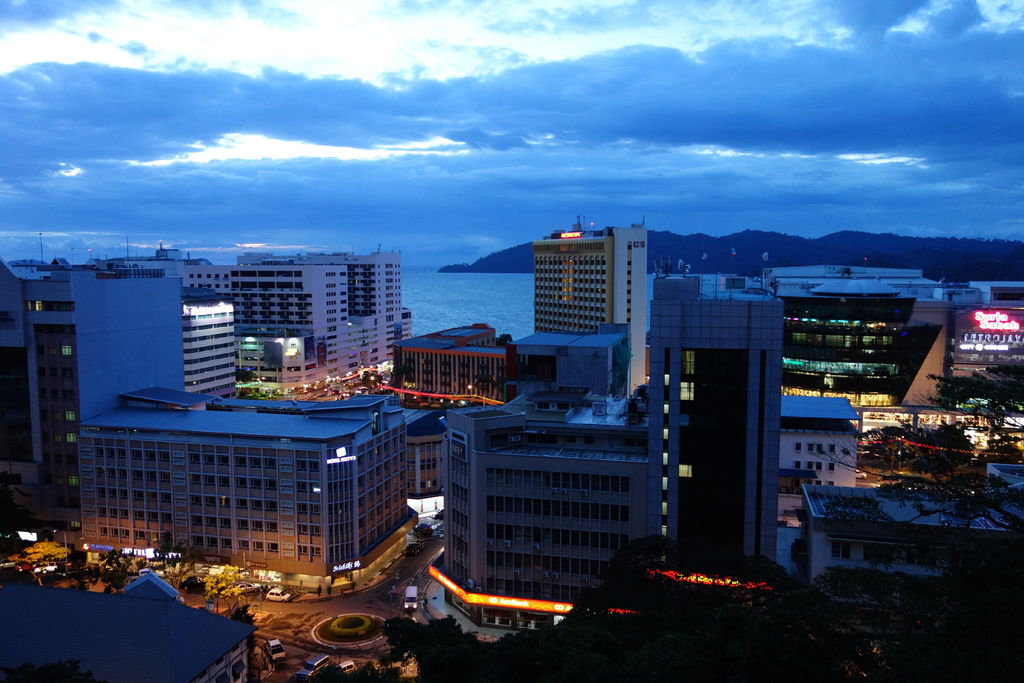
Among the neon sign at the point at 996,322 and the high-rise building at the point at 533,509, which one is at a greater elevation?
the neon sign at the point at 996,322

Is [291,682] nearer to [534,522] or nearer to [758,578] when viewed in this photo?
[534,522]

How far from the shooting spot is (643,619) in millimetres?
33938

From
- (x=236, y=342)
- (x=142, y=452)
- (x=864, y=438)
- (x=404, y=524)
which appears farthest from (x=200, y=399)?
(x=236, y=342)

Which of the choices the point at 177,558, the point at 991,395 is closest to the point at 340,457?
the point at 177,558

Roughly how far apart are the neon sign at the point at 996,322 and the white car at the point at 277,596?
9659 cm

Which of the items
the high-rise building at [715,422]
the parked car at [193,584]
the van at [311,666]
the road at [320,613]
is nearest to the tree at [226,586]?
the road at [320,613]

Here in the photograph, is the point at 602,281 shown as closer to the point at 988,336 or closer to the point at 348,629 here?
the point at 988,336

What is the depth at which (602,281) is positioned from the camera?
12606 centimetres

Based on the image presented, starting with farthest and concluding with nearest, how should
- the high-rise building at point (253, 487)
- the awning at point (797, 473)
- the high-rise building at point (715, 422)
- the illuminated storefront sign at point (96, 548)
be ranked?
the awning at point (797, 473)
the illuminated storefront sign at point (96, 548)
the high-rise building at point (253, 487)
the high-rise building at point (715, 422)

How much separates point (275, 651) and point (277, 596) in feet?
32.6

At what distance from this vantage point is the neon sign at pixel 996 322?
9969cm

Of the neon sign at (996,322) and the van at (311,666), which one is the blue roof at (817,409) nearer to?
the neon sign at (996,322)

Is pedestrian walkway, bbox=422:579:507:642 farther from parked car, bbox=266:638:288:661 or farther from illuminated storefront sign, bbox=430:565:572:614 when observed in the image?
parked car, bbox=266:638:288:661

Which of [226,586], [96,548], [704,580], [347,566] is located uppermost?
[704,580]
